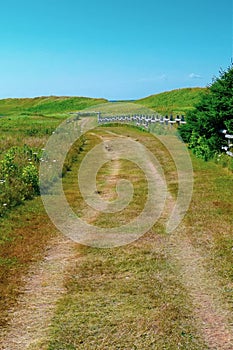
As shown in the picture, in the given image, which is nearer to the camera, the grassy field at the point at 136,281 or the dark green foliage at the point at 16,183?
the grassy field at the point at 136,281

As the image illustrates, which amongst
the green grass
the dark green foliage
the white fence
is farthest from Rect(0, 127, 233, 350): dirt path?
the white fence

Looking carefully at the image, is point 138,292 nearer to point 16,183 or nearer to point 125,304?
point 125,304

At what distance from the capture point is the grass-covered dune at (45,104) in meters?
118

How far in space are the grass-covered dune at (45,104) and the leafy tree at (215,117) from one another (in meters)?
94.0

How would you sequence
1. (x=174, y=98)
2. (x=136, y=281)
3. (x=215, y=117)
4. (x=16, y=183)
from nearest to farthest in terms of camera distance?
1. (x=136, y=281)
2. (x=16, y=183)
3. (x=215, y=117)
4. (x=174, y=98)

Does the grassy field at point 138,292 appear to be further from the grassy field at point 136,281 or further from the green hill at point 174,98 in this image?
the green hill at point 174,98

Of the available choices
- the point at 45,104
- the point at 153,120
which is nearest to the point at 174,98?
the point at 153,120

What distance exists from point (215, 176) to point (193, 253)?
23.6 ft

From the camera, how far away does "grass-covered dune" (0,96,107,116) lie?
387ft

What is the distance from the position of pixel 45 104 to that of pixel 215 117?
385ft

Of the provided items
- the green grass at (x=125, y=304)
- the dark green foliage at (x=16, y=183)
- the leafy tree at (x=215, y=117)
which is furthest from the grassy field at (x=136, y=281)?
the leafy tree at (x=215, y=117)

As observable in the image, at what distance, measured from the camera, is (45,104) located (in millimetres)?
130750

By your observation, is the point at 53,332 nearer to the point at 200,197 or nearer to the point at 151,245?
the point at 151,245

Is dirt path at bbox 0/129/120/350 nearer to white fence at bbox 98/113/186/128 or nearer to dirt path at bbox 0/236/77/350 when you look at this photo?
dirt path at bbox 0/236/77/350
